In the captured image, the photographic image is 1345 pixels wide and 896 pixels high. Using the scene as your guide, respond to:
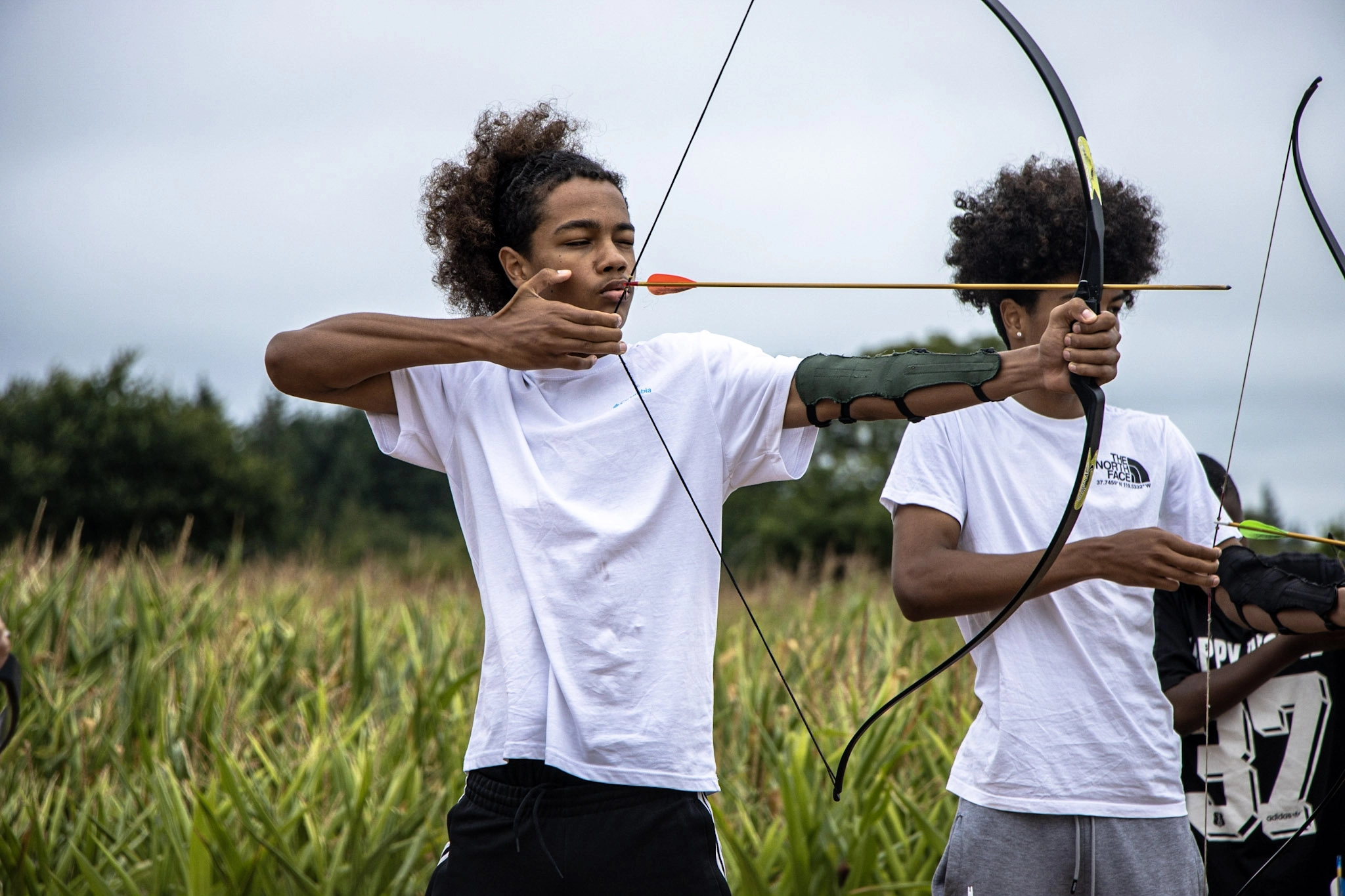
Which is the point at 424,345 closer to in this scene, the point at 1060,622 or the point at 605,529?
the point at 605,529

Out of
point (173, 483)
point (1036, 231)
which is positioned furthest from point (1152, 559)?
point (173, 483)

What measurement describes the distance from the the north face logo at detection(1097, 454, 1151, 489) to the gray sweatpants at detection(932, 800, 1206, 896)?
48cm

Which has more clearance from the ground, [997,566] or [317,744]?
[997,566]

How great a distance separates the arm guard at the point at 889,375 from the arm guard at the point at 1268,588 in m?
0.68

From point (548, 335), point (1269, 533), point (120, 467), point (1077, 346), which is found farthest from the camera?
point (120, 467)

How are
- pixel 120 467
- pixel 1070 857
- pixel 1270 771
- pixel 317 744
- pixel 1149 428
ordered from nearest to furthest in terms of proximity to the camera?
pixel 1070 857 < pixel 1149 428 < pixel 1270 771 < pixel 317 744 < pixel 120 467

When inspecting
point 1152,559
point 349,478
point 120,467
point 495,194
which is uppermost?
point 495,194

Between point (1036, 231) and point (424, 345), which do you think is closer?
point (424, 345)

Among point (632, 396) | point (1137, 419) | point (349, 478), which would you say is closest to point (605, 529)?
point (632, 396)

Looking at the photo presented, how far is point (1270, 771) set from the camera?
7.01ft

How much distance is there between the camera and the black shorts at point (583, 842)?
1488 mm

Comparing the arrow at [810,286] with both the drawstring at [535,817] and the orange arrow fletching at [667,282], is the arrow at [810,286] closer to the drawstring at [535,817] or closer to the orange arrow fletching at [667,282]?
the orange arrow fletching at [667,282]

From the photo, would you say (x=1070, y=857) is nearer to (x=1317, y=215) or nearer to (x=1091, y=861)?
(x=1091, y=861)

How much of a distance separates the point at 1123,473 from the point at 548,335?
35.3 inches
